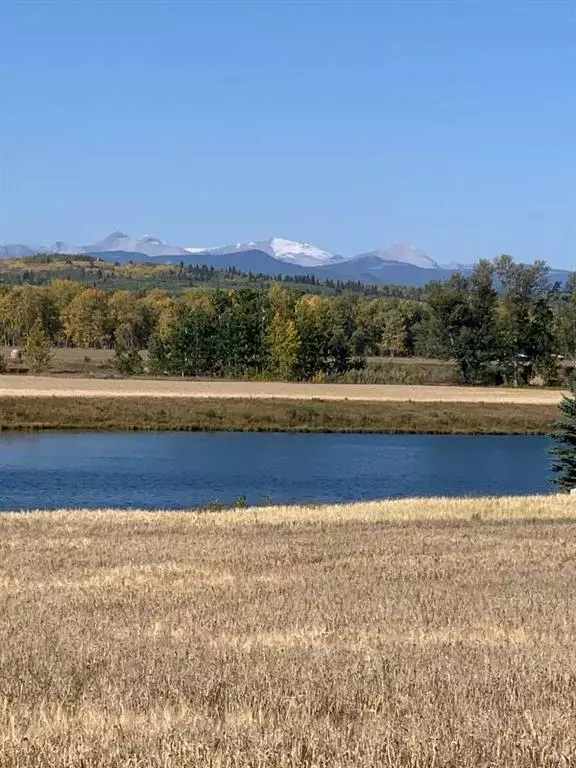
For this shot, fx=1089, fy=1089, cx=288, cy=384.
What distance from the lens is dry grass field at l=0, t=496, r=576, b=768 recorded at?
5.90m

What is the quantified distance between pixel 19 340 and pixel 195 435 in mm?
101792

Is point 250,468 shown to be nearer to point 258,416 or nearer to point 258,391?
point 258,416

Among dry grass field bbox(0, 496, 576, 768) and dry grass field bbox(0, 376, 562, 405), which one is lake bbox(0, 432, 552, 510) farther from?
dry grass field bbox(0, 496, 576, 768)

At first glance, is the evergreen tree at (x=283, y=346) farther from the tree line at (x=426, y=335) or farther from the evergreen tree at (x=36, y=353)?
the evergreen tree at (x=36, y=353)

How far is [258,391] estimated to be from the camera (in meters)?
92.4

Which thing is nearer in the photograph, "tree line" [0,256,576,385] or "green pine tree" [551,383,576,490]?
"green pine tree" [551,383,576,490]

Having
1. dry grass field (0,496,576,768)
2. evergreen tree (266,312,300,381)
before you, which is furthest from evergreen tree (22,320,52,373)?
dry grass field (0,496,576,768)

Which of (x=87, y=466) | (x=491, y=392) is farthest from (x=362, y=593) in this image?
(x=491, y=392)

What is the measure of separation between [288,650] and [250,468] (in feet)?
134

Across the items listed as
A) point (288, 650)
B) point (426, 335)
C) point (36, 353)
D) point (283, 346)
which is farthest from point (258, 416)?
point (288, 650)

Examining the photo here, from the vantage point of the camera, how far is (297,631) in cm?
1012

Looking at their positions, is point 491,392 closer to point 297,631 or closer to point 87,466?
point 87,466

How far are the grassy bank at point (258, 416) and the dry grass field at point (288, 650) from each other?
52.0 metres

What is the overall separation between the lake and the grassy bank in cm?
325
